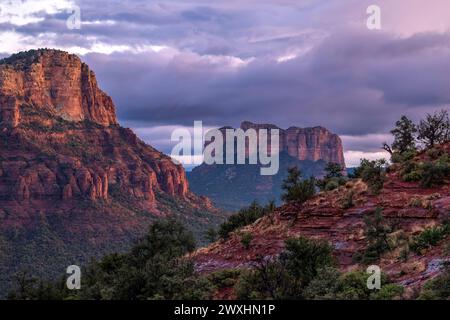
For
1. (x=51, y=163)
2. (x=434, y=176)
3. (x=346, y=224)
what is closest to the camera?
(x=346, y=224)

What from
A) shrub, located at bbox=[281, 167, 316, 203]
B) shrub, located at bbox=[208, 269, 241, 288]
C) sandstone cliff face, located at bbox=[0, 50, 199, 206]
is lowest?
shrub, located at bbox=[208, 269, 241, 288]

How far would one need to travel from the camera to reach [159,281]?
84.8 ft

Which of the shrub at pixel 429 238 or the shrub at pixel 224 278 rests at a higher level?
the shrub at pixel 429 238

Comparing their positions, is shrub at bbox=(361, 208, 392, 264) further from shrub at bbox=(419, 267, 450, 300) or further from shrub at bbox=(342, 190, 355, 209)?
shrub at bbox=(419, 267, 450, 300)

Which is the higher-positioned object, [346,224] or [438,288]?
[346,224]

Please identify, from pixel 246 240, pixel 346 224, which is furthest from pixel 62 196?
pixel 346 224

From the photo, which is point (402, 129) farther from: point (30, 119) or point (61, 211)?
point (30, 119)

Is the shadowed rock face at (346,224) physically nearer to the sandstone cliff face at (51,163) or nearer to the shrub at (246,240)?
the shrub at (246,240)

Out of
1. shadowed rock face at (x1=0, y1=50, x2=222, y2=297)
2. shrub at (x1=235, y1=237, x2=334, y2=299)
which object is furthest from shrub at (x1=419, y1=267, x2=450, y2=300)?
shadowed rock face at (x1=0, y1=50, x2=222, y2=297)

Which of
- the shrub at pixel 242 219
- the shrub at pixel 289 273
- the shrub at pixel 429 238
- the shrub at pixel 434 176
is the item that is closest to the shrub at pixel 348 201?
the shrub at pixel 434 176

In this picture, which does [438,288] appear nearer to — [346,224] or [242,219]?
[346,224]

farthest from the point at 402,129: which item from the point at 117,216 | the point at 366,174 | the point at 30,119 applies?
the point at 30,119

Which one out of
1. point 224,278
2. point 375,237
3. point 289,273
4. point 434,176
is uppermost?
point 434,176
